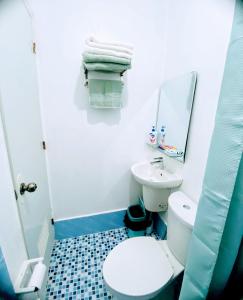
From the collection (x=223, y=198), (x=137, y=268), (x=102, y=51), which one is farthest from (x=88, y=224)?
(x=102, y=51)

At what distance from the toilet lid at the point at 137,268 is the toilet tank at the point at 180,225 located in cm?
11

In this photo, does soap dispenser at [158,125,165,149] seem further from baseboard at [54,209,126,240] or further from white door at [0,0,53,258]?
white door at [0,0,53,258]

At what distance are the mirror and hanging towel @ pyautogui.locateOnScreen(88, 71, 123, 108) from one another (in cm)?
45

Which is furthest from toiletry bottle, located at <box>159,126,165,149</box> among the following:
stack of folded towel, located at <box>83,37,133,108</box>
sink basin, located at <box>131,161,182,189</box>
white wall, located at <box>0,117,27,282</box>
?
white wall, located at <box>0,117,27,282</box>

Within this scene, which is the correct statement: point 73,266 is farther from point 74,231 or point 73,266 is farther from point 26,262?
point 26,262

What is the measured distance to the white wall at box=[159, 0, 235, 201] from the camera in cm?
95

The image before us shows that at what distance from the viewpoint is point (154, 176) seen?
5.28 feet

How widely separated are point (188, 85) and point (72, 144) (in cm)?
113

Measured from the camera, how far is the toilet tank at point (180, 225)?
3.23ft

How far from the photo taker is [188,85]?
1199 millimetres

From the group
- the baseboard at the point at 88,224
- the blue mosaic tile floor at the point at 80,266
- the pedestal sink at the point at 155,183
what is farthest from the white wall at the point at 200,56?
the blue mosaic tile floor at the point at 80,266

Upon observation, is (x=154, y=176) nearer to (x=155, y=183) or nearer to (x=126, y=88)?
(x=155, y=183)

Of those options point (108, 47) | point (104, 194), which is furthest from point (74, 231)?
point (108, 47)

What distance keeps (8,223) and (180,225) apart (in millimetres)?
966
